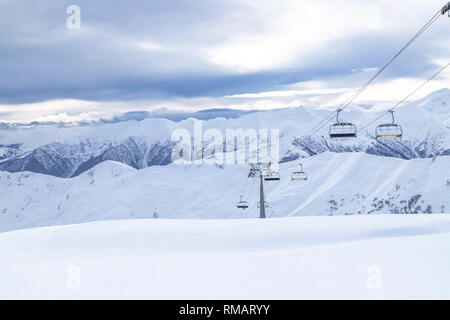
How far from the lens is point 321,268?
32.5 feet

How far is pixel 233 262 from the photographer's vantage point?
11.4m

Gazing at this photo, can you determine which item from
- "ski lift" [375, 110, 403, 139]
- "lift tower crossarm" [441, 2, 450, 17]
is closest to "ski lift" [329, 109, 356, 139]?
"ski lift" [375, 110, 403, 139]

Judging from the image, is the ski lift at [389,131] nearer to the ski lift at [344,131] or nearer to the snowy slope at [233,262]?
the ski lift at [344,131]

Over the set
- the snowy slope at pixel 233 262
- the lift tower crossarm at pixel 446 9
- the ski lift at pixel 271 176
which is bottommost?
the snowy slope at pixel 233 262

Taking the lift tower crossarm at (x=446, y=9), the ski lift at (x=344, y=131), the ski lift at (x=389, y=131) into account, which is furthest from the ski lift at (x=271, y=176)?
the lift tower crossarm at (x=446, y=9)

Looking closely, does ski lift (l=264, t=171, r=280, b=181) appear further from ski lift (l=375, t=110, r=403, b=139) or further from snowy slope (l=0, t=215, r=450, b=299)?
ski lift (l=375, t=110, r=403, b=139)

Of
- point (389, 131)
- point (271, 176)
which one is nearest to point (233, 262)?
point (389, 131)

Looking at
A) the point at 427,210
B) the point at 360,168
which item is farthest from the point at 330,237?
the point at 360,168

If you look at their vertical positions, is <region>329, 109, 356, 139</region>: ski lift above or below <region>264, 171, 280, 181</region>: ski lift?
above

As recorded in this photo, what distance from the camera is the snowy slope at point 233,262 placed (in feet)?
28.0

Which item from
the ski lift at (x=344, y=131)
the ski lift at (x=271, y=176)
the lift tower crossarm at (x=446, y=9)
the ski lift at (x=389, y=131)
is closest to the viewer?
the lift tower crossarm at (x=446, y=9)

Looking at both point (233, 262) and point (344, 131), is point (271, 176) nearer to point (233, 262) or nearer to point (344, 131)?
point (344, 131)

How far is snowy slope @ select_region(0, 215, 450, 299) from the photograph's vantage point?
852 cm
